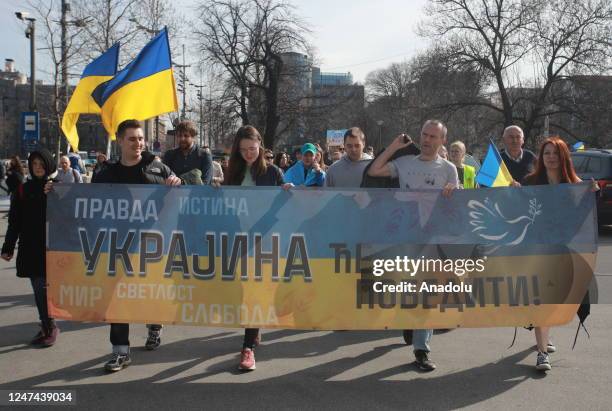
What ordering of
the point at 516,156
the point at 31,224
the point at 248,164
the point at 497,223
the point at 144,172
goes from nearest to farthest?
the point at 497,223 → the point at 144,172 → the point at 248,164 → the point at 31,224 → the point at 516,156

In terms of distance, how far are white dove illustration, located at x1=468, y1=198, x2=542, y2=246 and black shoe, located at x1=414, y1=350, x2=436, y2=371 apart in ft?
3.37

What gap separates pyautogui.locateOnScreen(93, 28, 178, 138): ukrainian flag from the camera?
17.3ft

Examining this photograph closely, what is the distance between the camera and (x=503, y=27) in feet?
100

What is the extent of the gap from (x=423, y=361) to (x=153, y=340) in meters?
2.31

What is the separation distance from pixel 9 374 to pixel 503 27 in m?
30.7

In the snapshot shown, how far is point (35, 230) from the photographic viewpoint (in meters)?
5.18

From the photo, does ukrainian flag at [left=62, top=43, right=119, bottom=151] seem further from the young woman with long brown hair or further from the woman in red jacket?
the woman in red jacket

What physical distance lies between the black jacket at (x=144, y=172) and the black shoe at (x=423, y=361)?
2466 millimetres

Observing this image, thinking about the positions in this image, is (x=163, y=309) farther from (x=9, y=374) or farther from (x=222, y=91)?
(x=222, y=91)

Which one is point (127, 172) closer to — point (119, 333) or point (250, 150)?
point (250, 150)

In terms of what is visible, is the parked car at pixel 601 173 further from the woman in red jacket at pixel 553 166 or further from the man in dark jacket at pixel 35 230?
the man in dark jacket at pixel 35 230

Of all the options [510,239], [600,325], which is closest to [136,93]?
[510,239]
